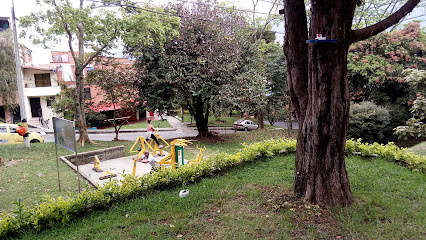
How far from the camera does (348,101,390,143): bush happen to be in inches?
500

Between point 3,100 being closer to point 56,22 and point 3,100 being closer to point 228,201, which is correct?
point 56,22

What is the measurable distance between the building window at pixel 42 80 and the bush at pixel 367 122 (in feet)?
81.0

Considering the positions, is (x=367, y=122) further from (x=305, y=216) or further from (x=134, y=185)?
(x=134, y=185)

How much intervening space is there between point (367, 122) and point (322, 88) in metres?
10.8

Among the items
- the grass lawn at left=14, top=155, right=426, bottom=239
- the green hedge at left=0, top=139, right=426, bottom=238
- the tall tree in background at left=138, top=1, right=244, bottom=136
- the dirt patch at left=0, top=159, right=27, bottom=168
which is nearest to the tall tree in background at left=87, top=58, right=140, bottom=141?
the tall tree in background at left=138, top=1, right=244, bottom=136

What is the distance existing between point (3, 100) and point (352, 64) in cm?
2568

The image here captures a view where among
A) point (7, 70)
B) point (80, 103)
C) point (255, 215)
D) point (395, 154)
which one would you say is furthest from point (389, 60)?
point (7, 70)

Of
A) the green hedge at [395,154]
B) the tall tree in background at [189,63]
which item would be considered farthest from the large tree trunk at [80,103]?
the green hedge at [395,154]

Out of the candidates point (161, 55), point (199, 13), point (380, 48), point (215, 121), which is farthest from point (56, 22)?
point (215, 121)

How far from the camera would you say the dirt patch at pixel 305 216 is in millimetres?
3439

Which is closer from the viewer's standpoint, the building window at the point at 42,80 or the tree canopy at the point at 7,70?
the tree canopy at the point at 7,70

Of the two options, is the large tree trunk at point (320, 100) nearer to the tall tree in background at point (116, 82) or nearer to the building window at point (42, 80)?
the tall tree in background at point (116, 82)

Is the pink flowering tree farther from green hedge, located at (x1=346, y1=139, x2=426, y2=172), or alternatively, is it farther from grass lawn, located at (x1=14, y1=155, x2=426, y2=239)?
grass lawn, located at (x1=14, y1=155, x2=426, y2=239)

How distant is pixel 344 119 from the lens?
391 cm
